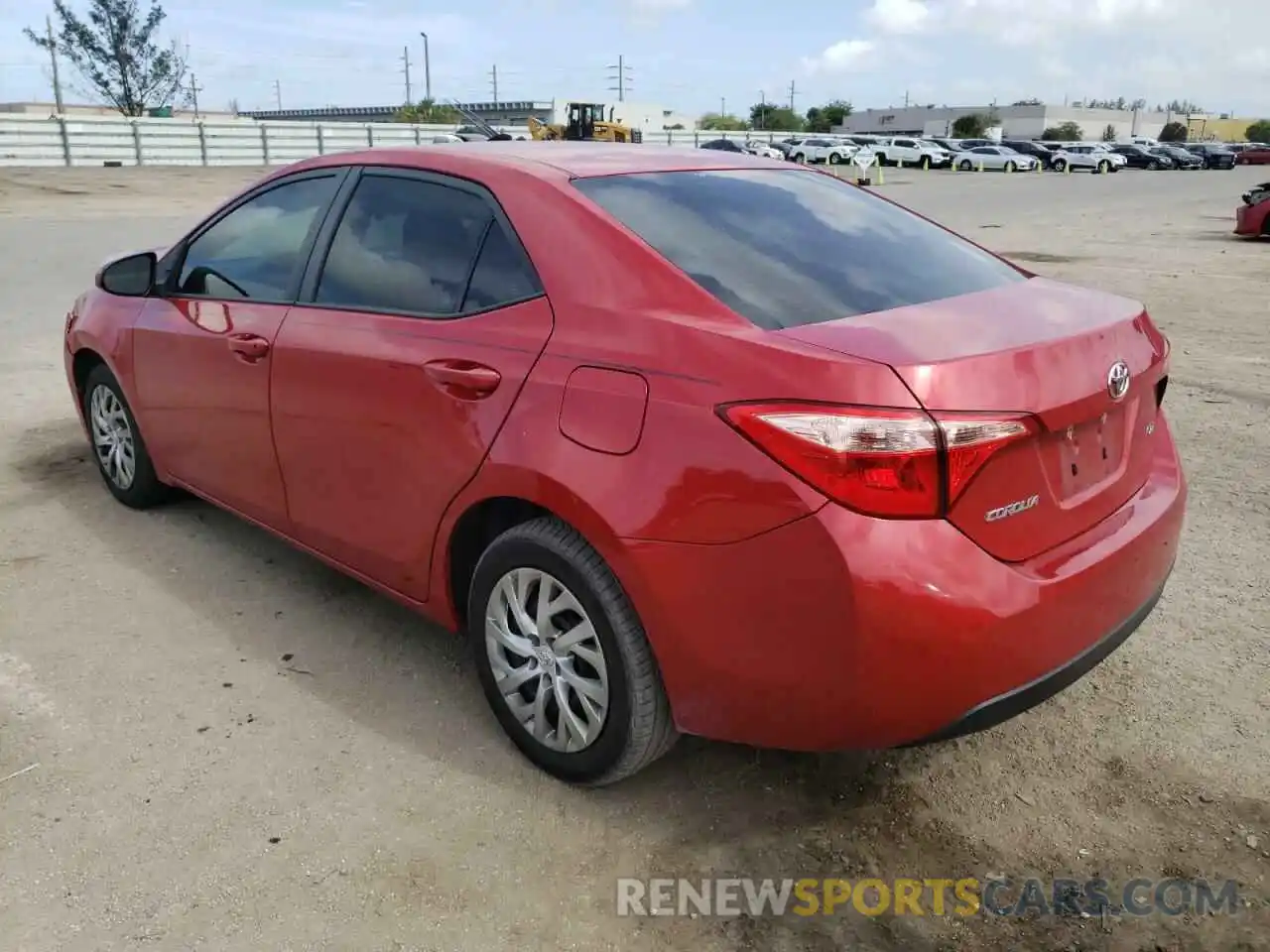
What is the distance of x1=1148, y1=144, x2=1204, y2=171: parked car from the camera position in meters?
55.8

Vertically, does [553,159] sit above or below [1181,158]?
above

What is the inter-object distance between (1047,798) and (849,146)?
165 feet

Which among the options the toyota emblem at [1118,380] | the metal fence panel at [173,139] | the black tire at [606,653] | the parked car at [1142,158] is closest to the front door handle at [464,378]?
the black tire at [606,653]

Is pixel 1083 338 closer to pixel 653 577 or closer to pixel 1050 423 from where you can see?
pixel 1050 423

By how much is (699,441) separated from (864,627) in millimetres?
530

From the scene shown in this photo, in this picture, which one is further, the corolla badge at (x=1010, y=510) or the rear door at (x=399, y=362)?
the rear door at (x=399, y=362)

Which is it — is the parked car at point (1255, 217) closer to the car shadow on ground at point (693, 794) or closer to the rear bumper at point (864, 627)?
the car shadow on ground at point (693, 794)

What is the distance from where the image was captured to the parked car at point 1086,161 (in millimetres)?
52094

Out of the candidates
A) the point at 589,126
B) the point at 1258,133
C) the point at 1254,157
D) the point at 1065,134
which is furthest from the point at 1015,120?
the point at 589,126

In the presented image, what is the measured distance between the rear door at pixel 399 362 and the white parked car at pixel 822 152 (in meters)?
47.7

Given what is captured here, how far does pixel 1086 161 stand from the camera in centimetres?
5241

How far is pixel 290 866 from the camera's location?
2580 millimetres

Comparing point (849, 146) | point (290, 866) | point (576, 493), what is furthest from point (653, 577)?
point (849, 146)

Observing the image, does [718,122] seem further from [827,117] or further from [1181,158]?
[1181,158]
